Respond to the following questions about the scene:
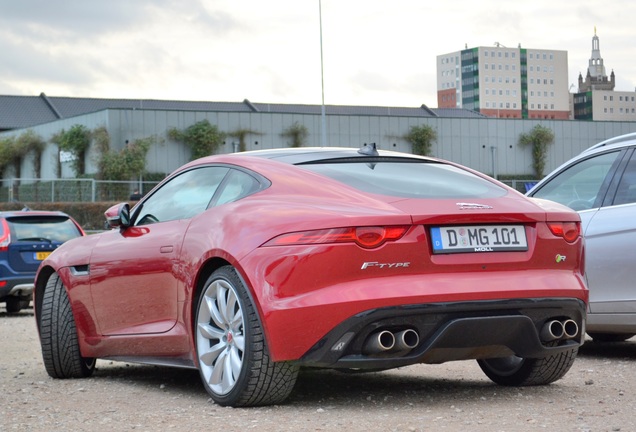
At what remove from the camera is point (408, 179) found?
6203 mm

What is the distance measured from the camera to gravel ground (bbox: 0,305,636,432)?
5.46m

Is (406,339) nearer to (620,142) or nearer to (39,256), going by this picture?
(620,142)

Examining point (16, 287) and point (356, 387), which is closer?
point (356, 387)

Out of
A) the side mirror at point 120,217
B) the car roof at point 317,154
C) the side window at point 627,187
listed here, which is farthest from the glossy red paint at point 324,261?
the side window at point 627,187

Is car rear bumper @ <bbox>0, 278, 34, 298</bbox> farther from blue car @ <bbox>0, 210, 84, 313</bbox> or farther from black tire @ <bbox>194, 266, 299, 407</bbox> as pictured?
black tire @ <bbox>194, 266, 299, 407</bbox>

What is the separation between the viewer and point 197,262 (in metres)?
6.21

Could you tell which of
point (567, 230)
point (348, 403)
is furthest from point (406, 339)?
point (567, 230)

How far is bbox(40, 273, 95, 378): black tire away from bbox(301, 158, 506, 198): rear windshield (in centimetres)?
233

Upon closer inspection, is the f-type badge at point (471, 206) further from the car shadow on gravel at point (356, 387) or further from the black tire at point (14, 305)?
the black tire at point (14, 305)

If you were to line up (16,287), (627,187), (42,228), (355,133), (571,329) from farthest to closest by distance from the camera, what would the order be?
(355,133)
(42,228)
(16,287)
(627,187)
(571,329)

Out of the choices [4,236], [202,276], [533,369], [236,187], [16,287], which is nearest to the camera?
[202,276]

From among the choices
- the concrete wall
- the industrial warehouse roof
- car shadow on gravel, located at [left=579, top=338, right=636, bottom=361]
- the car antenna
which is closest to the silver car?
car shadow on gravel, located at [left=579, top=338, right=636, bottom=361]

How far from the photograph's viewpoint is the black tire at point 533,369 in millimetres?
6574

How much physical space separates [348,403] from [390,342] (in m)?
0.69
